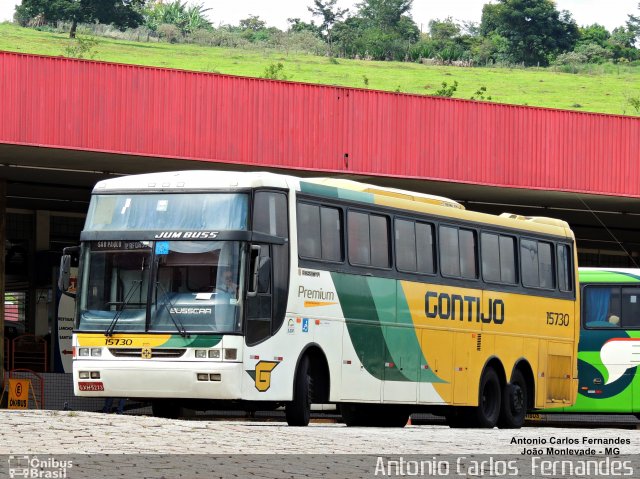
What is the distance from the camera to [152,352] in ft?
58.3

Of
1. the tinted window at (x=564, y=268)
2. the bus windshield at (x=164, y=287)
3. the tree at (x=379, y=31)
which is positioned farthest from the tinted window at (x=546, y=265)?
the tree at (x=379, y=31)

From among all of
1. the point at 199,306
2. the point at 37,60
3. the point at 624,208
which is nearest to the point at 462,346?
the point at 199,306

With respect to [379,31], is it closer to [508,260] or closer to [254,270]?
[508,260]

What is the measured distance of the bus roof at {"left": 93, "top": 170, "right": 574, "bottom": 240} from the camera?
18281 mm

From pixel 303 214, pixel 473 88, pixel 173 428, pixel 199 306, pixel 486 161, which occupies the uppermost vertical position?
pixel 473 88

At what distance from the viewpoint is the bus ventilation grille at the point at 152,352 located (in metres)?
17.7

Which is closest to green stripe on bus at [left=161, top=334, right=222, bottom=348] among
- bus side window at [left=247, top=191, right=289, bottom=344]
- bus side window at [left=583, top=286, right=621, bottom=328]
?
bus side window at [left=247, top=191, right=289, bottom=344]

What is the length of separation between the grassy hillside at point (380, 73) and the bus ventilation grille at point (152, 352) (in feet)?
297

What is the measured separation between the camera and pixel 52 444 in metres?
12.3

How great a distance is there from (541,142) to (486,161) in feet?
5.24

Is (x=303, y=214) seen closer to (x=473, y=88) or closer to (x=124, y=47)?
(x=473, y=88)

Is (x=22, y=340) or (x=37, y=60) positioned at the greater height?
(x=37, y=60)

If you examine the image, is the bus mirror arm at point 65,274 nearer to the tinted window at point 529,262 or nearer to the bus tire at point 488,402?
the bus tire at point 488,402

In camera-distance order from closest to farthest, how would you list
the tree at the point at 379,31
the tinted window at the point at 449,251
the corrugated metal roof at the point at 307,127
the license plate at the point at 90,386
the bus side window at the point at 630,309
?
the license plate at the point at 90,386, the tinted window at the point at 449,251, the corrugated metal roof at the point at 307,127, the bus side window at the point at 630,309, the tree at the point at 379,31
